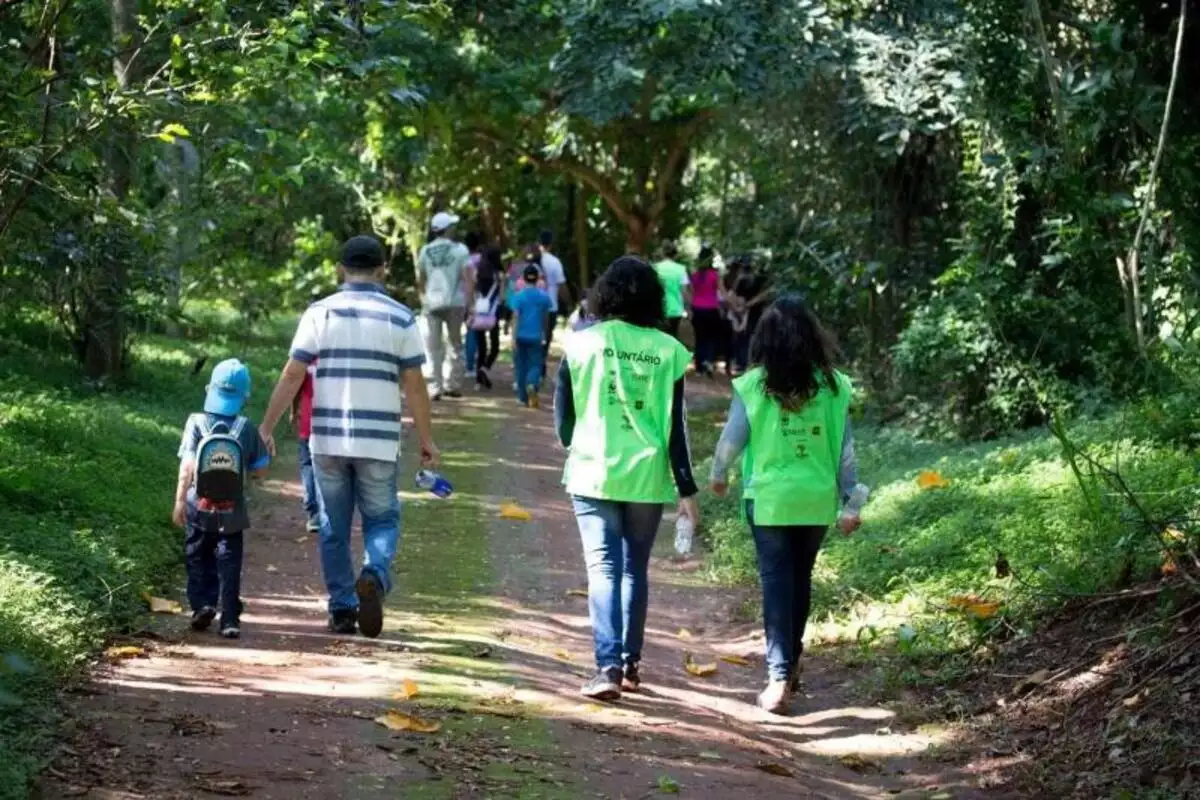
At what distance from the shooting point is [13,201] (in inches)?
387

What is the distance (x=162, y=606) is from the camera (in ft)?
31.3

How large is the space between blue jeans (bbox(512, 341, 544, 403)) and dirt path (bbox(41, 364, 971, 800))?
9.23 m

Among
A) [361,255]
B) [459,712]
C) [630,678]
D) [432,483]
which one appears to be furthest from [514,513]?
[459,712]

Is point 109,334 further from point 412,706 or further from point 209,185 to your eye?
point 412,706

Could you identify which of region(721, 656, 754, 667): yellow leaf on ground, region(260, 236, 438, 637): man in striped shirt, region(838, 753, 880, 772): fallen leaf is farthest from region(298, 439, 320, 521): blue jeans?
region(838, 753, 880, 772): fallen leaf

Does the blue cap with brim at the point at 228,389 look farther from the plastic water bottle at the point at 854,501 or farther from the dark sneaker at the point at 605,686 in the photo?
the plastic water bottle at the point at 854,501

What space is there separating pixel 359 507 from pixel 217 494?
715 mm

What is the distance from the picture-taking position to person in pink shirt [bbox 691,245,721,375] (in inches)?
1027

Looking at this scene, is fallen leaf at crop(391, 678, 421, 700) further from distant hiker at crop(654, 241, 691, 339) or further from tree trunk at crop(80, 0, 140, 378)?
distant hiker at crop(654, 241, 691, 339)

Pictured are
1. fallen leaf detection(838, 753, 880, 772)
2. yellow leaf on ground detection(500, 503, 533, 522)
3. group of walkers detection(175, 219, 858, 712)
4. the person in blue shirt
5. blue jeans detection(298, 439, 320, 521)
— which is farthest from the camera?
the person in blue shirt

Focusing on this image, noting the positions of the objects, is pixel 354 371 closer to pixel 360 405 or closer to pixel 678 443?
pixel 360 405

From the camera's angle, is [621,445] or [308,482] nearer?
[621,445]

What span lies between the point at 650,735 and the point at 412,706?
1.04 meters

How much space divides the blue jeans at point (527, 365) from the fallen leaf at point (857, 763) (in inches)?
516
